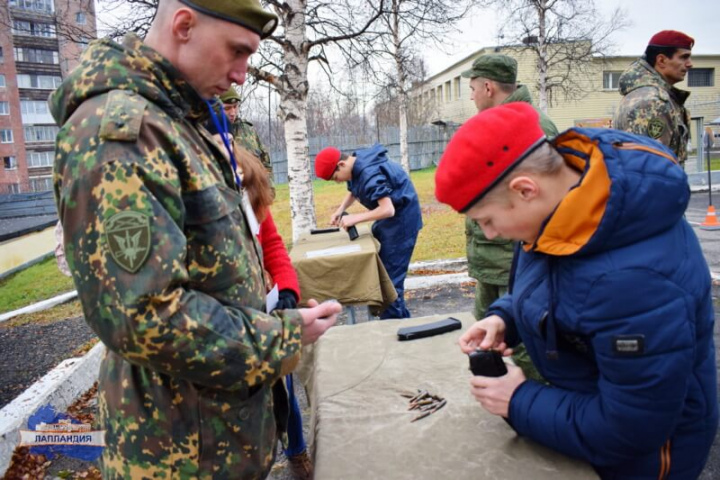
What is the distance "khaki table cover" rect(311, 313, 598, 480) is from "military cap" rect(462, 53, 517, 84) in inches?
80.9

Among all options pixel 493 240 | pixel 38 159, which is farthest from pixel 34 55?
pixel 493 240

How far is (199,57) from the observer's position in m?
1.22

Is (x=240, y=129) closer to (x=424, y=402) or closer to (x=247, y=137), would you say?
(x=247, y=137)

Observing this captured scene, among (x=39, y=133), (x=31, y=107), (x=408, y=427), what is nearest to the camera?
(x=408, y=427)

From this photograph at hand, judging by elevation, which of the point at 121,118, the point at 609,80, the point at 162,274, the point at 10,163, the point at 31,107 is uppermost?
the point at 31,107

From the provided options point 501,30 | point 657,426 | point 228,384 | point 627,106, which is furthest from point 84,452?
point 501,30

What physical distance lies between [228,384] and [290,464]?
76.0 inches

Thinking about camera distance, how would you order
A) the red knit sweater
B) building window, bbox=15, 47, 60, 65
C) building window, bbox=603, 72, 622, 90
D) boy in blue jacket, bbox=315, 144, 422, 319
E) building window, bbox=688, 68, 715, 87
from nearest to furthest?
the red knit sweater → boy in blue jacket, bbox=315, 144, 422, 319 → building window, bbox=603, 72, 622, 90 → building window, bbox=688, 68, 715, 87 → building window, bbox=15, 47, 60, 65

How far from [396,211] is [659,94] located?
222cm

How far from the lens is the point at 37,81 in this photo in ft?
164

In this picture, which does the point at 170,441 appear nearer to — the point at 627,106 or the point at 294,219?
the point at 627,106

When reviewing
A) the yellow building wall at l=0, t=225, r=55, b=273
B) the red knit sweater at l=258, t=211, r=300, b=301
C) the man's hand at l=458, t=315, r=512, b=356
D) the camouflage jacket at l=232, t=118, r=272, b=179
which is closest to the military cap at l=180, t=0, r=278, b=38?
the man's hand at l=458, t=315, r=512, b=356

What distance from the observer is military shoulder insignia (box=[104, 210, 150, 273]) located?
1.00 meters

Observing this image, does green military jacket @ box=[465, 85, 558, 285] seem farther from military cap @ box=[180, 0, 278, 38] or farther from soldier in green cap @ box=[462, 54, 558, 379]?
military cap @ box=[180, 0, 278, 38]
